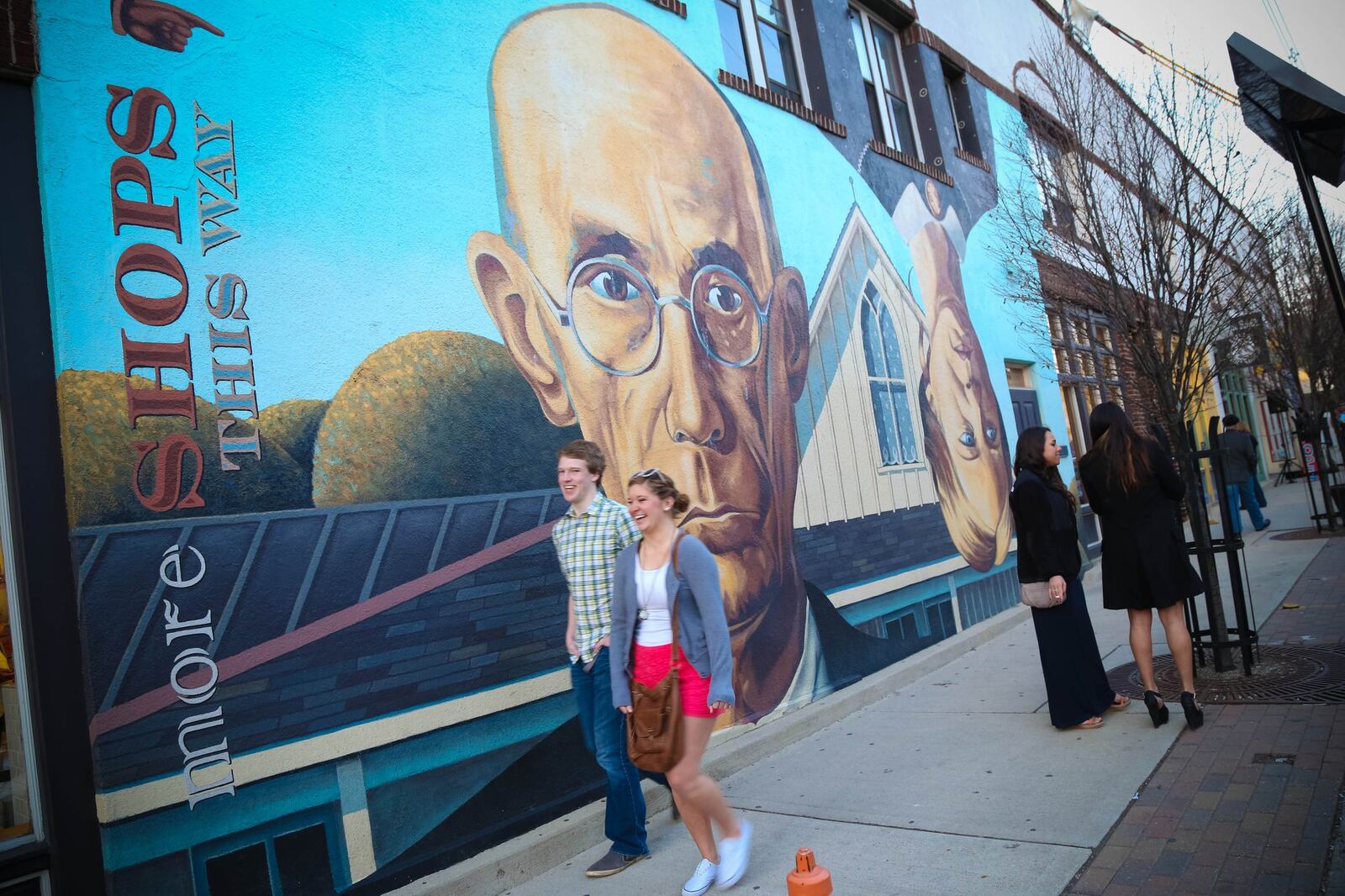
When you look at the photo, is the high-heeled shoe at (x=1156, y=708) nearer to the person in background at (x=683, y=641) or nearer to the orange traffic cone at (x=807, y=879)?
the person in background at (x=683, y=641)

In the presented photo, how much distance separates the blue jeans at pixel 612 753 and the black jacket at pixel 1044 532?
2612 millimetres

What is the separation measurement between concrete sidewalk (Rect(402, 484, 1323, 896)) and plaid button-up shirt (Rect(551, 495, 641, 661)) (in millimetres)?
1085

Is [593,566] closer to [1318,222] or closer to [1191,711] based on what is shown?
[1318,222]

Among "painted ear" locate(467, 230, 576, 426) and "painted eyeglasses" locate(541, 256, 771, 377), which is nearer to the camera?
"painted ear" locate(467, 230, 576, 426)

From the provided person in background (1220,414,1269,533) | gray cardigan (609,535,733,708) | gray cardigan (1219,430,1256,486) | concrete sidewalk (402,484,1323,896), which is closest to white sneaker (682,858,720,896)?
concrete sidewalk (402,484,1323,896)

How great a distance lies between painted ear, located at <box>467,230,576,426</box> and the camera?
4.76m

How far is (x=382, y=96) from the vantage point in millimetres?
4590

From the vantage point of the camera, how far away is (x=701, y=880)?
11.8 ft

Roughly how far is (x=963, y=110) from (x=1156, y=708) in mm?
8555

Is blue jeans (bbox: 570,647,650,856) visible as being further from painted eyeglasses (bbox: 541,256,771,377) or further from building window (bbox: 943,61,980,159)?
building window (bbox: 943,61,980,159)

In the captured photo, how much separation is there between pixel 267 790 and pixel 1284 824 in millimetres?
3978

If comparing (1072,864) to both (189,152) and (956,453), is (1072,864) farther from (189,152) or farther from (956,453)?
(956,453)

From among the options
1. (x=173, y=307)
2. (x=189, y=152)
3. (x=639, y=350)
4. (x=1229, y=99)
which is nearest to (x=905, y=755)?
(x=639, y=350)

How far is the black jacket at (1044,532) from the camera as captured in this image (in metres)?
5.13
